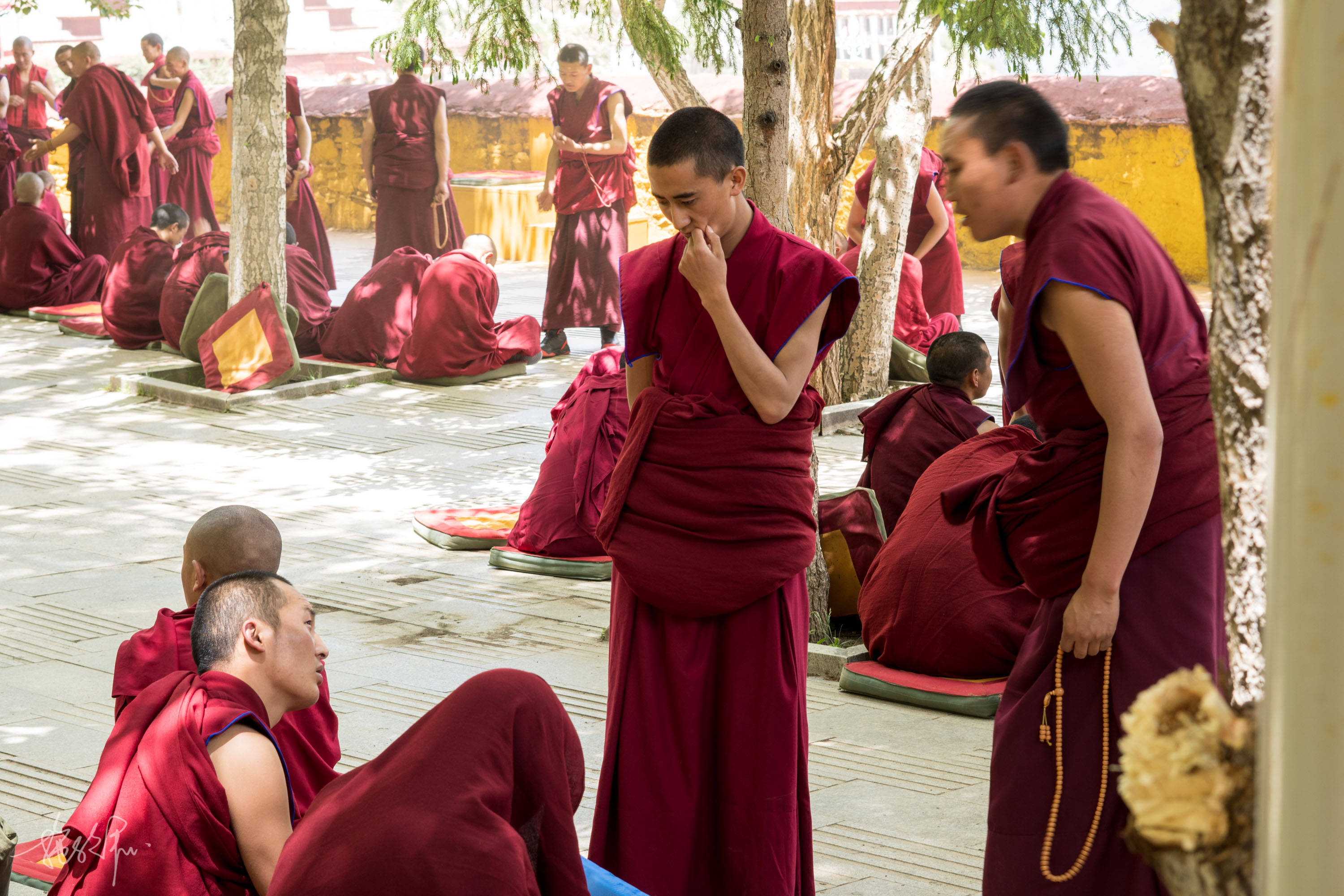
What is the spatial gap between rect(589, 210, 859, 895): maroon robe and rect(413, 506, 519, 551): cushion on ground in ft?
10.7

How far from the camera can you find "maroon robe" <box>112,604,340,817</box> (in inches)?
116

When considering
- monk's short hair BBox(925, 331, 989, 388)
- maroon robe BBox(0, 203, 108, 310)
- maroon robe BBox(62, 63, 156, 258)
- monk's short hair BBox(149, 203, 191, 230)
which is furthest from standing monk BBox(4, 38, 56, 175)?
monk's short hair BBox(925, 331, 989, 388)

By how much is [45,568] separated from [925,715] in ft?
11.6

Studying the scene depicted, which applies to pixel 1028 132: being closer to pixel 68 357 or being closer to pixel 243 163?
pixel 243 163

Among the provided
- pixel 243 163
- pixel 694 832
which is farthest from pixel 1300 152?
pixel 243 163

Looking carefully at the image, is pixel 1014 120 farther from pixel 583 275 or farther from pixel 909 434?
pixel 583 275

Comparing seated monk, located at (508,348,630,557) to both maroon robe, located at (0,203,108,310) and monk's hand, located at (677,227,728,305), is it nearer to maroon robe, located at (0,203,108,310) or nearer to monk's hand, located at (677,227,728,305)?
monk's hand, located at (677,227,728,305)

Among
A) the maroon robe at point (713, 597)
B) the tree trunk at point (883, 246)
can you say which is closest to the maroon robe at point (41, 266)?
the tree trunk at point (883, 246)

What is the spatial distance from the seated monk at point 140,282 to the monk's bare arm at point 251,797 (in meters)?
8.83

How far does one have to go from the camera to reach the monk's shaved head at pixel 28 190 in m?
12.1

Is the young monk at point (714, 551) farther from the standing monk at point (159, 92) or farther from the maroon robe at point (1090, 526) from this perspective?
the standing monk at point (159, 92)

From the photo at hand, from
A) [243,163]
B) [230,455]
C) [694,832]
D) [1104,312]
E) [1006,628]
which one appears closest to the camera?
[1104,312]

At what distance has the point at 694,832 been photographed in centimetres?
310

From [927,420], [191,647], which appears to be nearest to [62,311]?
[927,420]
